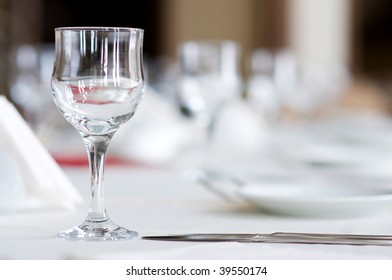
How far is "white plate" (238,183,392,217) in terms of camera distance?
94 centimetres

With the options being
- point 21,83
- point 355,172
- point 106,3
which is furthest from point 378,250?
point 106,3

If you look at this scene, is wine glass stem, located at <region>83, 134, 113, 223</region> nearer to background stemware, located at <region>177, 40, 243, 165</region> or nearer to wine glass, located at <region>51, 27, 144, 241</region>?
wine glass, located at <region>51, 27, 144, 241</region>

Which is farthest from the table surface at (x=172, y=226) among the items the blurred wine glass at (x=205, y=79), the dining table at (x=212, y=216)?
the blurred wine glass at (x=205, y=79)

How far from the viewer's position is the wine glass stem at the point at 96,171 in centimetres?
83

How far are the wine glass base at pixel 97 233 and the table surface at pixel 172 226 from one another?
12 millimetres

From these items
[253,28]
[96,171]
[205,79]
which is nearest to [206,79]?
[205,79]

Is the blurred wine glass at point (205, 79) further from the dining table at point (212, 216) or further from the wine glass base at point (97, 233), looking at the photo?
the wine glass base at point (97, 233)

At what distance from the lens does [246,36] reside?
7086 millimetres

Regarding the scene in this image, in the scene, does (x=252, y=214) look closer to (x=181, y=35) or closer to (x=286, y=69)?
(x=286, y=69)

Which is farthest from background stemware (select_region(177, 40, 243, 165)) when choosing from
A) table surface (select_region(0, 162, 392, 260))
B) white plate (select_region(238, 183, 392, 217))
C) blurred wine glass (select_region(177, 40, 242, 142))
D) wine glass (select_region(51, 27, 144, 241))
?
wine glass (select_region(51, 27, 144, 241))

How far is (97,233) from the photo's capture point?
82 cm

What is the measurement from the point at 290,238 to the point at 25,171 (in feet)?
1.09

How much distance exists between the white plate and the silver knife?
0.09 meters

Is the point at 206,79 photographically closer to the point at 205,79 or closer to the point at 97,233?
the point at 205,79
